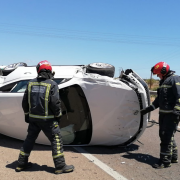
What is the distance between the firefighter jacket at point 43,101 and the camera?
3635mm

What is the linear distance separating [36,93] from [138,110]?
1914 mm

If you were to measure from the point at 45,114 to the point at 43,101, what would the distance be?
21cm

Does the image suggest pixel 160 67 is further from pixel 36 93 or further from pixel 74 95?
pixel 36 93

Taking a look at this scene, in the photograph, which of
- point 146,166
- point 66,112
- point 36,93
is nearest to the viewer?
point 36,93

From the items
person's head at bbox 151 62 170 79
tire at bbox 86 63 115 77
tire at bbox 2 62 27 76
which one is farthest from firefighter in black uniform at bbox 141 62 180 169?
tire at bbox 2 62 27 76

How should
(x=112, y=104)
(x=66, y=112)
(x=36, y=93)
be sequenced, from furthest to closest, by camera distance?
1. (x=66, y=112)
2. (x=112, y=104)
3. (x=36, y=93)

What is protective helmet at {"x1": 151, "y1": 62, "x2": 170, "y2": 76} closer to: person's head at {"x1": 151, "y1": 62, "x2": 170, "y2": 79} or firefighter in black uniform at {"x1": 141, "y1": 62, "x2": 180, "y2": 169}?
person's head at {"x1": 151, "y1": 62, "x2": 170, "y2": 79}

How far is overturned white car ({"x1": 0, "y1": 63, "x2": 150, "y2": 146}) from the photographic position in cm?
438

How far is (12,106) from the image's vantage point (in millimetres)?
4680

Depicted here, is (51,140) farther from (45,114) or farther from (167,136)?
(167,136)

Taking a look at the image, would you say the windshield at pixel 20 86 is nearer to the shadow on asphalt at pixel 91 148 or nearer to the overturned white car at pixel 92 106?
the overturned white car at pixel 92 106

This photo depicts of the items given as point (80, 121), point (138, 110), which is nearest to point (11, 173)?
point (80, 121)

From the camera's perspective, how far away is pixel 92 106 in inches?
177

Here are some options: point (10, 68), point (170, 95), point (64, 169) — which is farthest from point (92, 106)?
point (10, 68)
